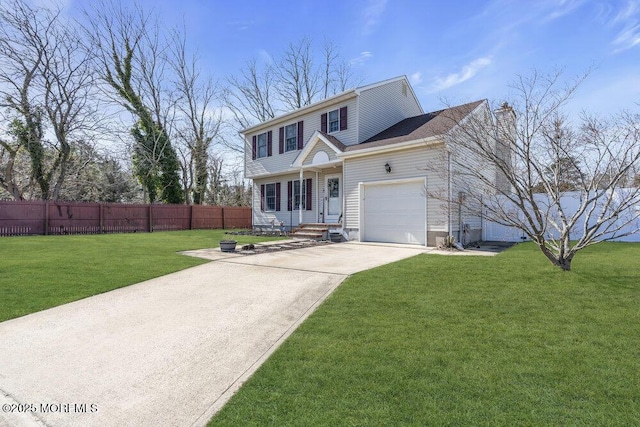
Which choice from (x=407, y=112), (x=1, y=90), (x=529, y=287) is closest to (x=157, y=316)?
(x=529, y=287)

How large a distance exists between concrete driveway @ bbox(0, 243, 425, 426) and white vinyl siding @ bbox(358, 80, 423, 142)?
9279mm

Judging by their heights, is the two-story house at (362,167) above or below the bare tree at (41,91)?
below

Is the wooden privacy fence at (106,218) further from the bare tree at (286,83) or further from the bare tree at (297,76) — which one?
the bare tree at (297,76)

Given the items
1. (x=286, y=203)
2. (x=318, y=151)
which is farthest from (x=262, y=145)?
(x=318, y=151)

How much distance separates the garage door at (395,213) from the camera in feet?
35.5

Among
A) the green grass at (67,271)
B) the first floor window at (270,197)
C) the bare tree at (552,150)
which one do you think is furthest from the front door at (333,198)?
the bare tree at (552,150)

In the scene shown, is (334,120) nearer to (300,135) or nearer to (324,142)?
(324,142)

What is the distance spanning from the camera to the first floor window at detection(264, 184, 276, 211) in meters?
17.8

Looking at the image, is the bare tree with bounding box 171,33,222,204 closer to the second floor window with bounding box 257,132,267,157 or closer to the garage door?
the second floor window with bounding box 257,132,267,157

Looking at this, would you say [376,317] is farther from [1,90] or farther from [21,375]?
[1,90]

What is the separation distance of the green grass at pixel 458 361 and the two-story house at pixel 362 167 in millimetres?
4889

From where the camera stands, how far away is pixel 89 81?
19547mm

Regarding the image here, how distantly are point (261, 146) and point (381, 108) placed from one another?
7.17 meters

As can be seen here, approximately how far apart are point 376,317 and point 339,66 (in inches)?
1139
